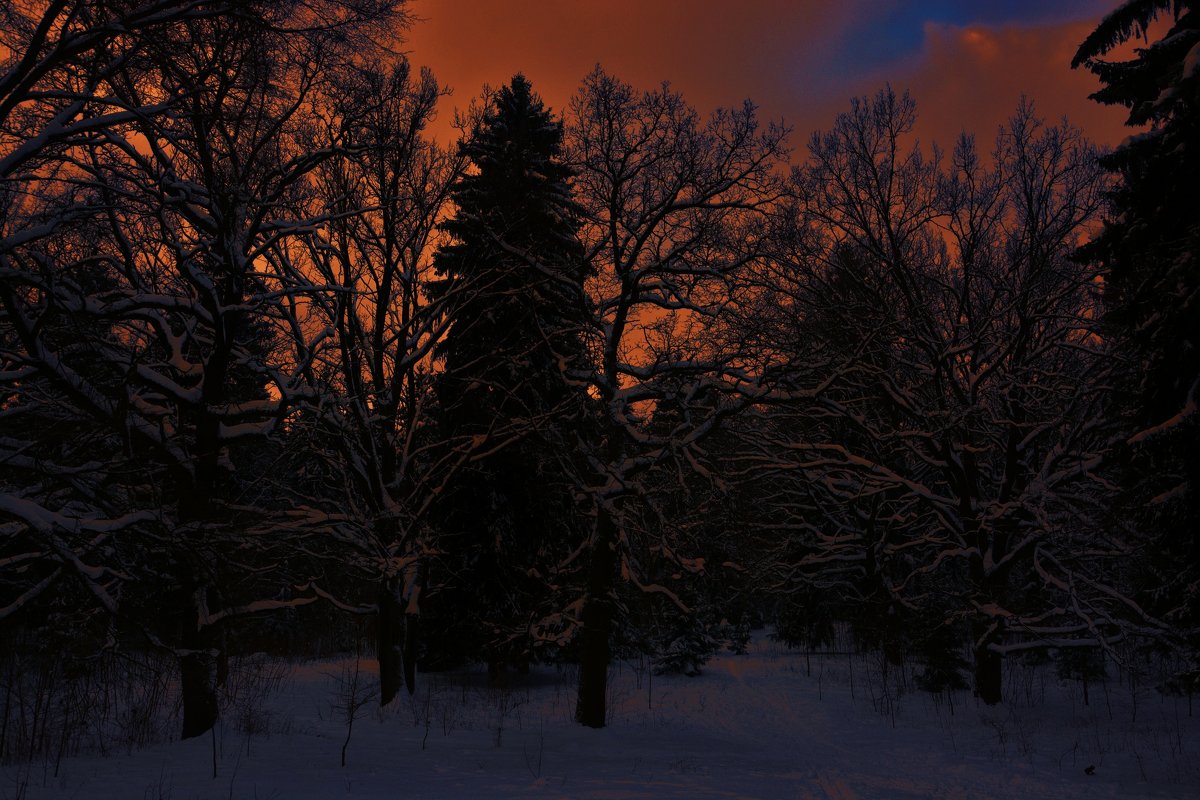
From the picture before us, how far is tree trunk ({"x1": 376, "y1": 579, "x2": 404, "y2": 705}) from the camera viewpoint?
46.8ft

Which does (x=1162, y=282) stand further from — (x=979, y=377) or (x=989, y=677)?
(x=989, y=677)

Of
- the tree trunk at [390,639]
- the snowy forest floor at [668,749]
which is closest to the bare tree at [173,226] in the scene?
the snowy forest floor at [668,749]

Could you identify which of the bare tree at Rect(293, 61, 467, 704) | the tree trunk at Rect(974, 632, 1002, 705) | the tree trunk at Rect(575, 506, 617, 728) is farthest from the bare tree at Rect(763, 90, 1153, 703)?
the bare tree at Rect(293, 61, 467, 704)

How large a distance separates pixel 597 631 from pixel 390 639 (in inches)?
180

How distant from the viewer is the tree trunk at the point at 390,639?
46.8 ft

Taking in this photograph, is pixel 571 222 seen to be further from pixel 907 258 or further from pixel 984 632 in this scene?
pixel 984 632

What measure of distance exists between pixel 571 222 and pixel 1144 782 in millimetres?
15107

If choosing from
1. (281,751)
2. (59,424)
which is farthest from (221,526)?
(281,751)

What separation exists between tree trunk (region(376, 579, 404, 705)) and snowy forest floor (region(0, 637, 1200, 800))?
31 centimetres

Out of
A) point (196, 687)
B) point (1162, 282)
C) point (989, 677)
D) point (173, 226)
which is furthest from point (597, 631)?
point (1162, 282)

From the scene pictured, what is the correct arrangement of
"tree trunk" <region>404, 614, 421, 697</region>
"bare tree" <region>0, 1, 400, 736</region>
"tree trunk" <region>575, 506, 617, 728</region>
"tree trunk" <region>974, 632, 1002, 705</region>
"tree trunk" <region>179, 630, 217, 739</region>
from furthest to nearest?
"tree trunk" <region>404, 614, 421, 697</region>
"tree trunk" <region>974, 632, 1002, 705</region>
"tree trunk" <region>575, 506, 617, 728</region>
"tree trunk" <region>179, 630, 217, 739</region>
"bare tree" <region>0, 1, 400, 736</region>

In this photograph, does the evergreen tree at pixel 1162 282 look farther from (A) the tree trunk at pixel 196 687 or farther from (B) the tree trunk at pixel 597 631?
(A) the tree trunk at pixel 196 687

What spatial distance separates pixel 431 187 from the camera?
53.6 feet

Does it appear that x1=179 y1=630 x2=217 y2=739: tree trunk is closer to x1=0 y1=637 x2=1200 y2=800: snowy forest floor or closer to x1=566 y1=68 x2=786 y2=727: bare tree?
x1=0 y1=637 x2=1200 y2=800: snowy forest floor
